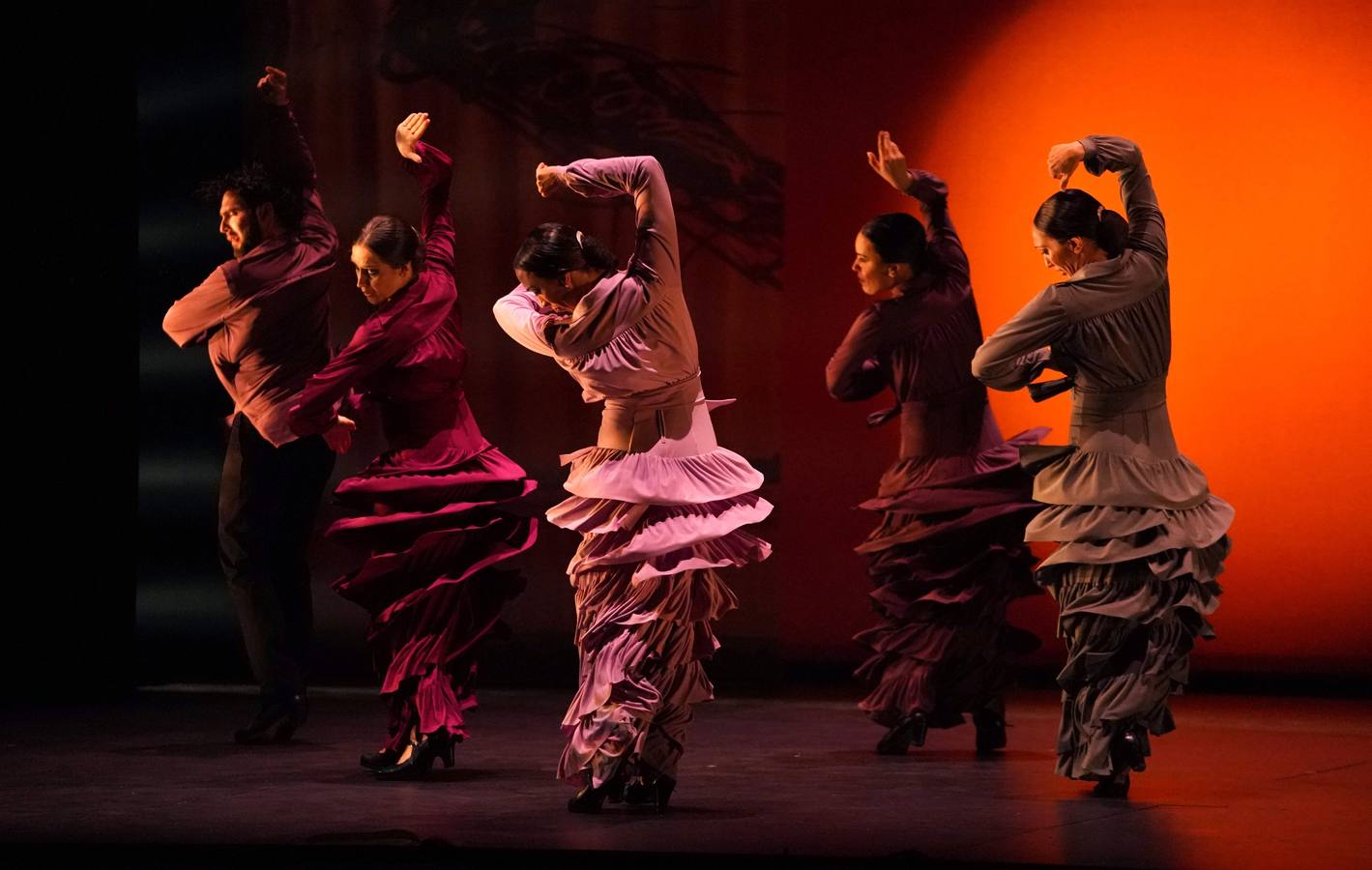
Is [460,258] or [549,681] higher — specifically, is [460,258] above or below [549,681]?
above

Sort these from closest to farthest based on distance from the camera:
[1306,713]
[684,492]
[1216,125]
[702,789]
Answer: [684,492]
[702,789]
[1306,713]
[1216,125]

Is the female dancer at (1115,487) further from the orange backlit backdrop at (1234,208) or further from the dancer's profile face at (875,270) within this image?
the orange backlit backdrop at (1234,208)

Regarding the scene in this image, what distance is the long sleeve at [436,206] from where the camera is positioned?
5371 mm

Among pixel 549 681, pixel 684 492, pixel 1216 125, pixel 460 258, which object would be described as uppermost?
pixel 1216 125

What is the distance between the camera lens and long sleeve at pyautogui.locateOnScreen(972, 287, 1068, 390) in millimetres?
4812

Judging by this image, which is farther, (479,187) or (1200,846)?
(479,187)

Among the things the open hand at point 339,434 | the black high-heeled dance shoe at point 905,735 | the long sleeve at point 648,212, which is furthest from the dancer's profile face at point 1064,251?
the open hand at point 339,434

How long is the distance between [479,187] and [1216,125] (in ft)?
9.11

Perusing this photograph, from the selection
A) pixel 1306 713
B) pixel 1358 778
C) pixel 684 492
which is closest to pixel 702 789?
pixel 684 492

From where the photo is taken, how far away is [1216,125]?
7.35m

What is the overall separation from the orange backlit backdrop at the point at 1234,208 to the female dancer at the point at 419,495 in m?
2.90

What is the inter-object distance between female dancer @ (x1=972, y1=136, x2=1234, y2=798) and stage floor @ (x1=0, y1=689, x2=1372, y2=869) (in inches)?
10.3

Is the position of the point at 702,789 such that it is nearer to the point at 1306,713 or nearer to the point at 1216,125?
the point at 1306,713

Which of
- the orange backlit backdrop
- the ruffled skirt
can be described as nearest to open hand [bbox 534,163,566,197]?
the ruffled skirt
